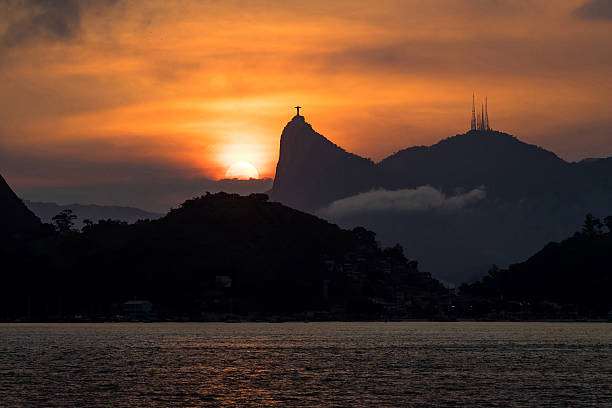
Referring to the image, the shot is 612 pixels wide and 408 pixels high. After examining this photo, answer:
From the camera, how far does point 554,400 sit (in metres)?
106

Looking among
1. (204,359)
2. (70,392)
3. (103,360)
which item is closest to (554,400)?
(70,392)

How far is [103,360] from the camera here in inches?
6900

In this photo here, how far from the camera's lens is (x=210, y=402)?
105 metres

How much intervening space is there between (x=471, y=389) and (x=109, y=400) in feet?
157

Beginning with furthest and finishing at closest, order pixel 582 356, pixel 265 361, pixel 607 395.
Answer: pixel 582 356 → pixel 265 361 → pixel 607 395

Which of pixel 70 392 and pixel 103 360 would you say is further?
pixel 103 360

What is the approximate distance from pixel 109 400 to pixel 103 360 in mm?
70639

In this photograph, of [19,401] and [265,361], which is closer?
[19,401]

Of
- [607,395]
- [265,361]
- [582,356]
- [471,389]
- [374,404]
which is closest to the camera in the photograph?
[374,404]

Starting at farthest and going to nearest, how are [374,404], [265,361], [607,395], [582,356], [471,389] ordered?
[582,356] < [265,361] < [471,389] < [607,395] < [374,404]

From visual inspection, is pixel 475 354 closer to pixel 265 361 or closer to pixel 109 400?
pixel 265 361

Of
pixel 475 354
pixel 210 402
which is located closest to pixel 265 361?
pixel 475 354

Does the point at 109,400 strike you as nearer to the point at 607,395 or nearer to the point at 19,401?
the point at 19,401

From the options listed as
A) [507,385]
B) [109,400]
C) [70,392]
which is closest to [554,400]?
[507,385]
